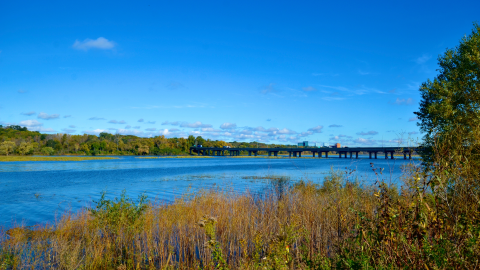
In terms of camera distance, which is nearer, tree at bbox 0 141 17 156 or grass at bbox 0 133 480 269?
grass at bbox 0 133 480 269

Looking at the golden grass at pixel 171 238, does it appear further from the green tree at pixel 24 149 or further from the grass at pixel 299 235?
the green tree at pixel 24 149

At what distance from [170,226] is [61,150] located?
151771 mm

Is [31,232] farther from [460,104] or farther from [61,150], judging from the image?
[61,150]

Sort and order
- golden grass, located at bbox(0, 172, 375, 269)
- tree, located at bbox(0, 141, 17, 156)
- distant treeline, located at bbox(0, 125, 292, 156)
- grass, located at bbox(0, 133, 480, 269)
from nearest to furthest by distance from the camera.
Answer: grass, located at bbox(0, 133, 480, 269) → golden grass, located at bbox(0, 172, 375, 269) → tree, located at bbox(0, 141, 17, 156) → distant treeline, located at bbox(0, 125, 292, 156)

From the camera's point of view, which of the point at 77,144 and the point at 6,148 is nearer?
the point at 6,148

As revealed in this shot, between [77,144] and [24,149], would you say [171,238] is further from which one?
[77,144]

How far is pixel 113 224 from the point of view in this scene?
9.20 m

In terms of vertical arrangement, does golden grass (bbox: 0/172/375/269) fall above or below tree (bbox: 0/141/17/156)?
below

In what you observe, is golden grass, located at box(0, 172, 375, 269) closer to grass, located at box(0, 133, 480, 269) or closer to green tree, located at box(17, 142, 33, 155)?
grass, located at box(0, 133, 480, 269)

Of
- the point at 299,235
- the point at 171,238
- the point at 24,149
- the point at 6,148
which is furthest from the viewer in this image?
the point at 24,149

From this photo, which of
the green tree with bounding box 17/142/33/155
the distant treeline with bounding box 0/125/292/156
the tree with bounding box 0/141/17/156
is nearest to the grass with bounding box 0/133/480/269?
the tree with bounding box 0/141/17/156

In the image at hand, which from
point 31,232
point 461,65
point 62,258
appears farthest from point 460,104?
point 31,232

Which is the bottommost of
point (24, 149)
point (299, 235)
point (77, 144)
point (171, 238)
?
point (171, 238)

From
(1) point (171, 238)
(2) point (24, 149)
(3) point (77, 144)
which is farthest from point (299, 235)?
(3) point (77, 144)
